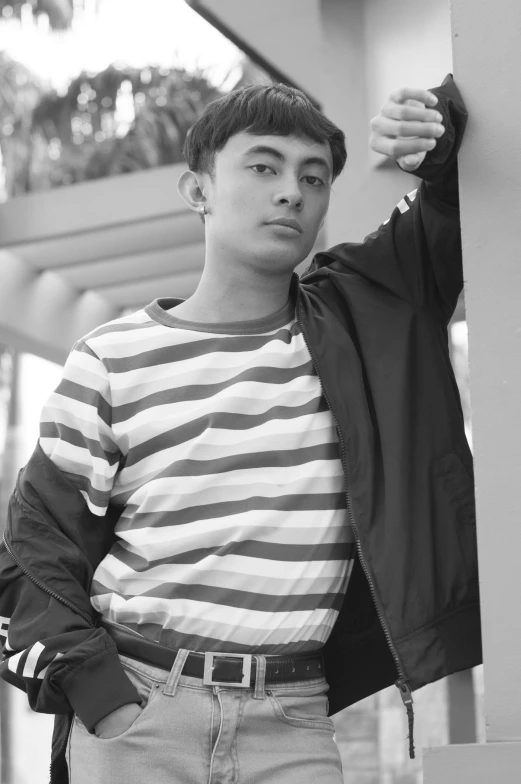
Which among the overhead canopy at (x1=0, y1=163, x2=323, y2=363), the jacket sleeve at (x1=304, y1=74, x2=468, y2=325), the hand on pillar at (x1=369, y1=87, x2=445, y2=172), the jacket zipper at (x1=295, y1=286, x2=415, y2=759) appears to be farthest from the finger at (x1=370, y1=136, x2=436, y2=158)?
the overhead canopy at (x1=0, y1=163, x2=323, y2=363)

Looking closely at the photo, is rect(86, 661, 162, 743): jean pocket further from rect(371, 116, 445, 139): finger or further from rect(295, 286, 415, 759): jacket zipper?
rect(371, 116, 445, 139): finger

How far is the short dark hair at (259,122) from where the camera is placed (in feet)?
8.23

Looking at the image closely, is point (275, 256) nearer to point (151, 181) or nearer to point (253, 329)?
point (253, 329)

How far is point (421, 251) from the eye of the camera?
243 cm

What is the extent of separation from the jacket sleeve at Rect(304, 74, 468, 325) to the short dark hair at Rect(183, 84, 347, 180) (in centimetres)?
24

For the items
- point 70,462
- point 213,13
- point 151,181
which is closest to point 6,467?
point 151,181

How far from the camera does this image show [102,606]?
2.37 metres

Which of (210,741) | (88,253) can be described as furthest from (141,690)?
(88,253)

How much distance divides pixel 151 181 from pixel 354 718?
4.04 metres

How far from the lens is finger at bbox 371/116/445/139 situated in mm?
2025

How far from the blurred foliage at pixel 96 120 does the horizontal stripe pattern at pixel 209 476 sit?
12.5 m

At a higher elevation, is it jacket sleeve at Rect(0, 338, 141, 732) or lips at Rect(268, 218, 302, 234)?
lips at Rect(268, 218, 302, 234)

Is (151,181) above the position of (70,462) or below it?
above

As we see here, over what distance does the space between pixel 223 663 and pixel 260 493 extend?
0.34 metres
